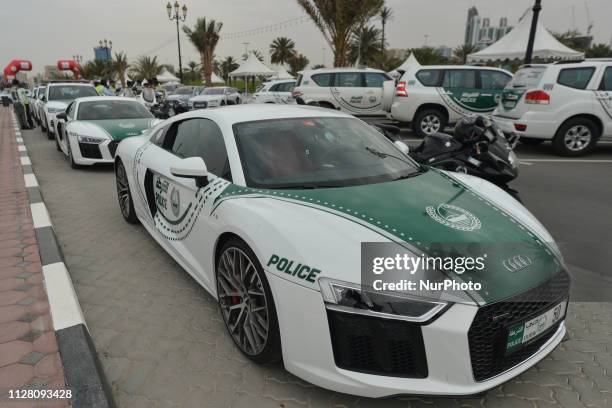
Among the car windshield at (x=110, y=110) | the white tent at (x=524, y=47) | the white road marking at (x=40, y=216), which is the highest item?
the white tent at (x=524, y=47)

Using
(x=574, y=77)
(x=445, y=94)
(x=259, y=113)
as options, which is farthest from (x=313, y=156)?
(x=445, y=94)

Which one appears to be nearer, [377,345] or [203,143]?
[377,345]

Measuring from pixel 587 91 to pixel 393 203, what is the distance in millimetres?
8275

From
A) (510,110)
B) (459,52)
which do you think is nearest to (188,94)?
(510,110)

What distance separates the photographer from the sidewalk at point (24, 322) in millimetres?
2322

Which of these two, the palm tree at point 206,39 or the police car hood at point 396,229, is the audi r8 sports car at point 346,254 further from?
the palm tree at point 206,39

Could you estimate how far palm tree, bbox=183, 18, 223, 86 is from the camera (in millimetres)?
38250

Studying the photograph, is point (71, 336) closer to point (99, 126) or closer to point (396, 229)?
point (396, 229)

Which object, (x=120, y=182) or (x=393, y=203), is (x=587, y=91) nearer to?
(x=393, y=203)

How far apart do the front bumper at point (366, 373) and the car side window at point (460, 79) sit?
9896 mm

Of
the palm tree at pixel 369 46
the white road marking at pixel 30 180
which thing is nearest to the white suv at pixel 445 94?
the white road marking at pixel 30 180

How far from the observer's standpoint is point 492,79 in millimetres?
10719

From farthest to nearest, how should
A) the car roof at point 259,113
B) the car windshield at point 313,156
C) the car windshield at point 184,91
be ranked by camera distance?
the car windshield at point 184,91
the car roof at point 259,113
the car windshield at point 313,156

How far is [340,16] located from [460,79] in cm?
1206
